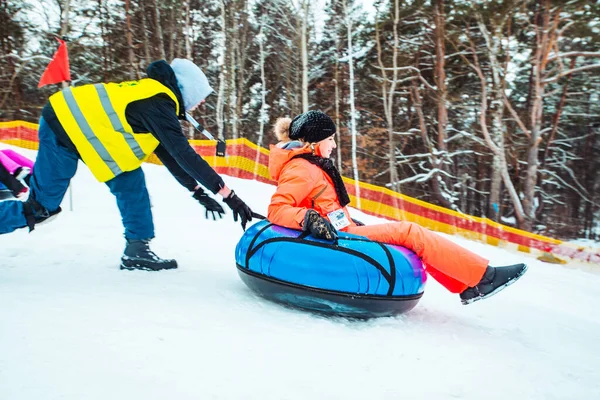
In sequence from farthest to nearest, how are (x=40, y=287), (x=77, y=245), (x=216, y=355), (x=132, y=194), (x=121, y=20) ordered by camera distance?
(x=121, y=20), (x=77, y=245), (x=132, y=194), (x=40, y=287), (x=216, y=355)

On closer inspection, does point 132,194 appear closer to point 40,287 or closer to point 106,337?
point 40,287

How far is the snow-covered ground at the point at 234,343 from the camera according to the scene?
150 centimetres

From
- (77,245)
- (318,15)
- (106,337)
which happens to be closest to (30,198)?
(77,245)

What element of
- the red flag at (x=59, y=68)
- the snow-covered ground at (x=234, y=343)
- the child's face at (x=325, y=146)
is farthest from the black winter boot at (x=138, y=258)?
the red flag at (x=59, y=68)

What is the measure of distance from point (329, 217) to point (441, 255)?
72cm

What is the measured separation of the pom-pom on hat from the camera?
264 cm

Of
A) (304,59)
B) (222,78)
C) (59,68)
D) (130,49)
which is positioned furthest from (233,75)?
(59,68)

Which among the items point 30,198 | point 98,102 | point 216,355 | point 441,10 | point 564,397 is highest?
point 441,10

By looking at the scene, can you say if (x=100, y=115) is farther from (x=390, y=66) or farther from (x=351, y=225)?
(x=390, y=66)

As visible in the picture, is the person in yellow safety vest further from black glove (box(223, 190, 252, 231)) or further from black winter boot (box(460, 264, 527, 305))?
black winter boot (box(460, 264, 527, 305))

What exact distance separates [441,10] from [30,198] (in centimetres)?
1329

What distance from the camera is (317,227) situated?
2.35 metres

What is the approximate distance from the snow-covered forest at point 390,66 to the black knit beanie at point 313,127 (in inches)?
382

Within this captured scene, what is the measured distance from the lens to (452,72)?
14414 millimetres
